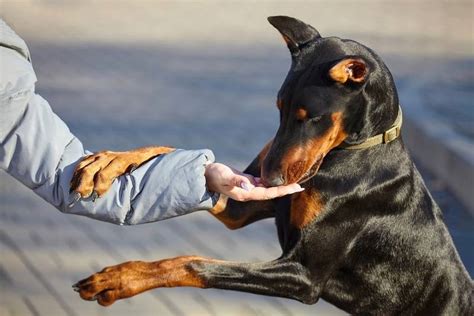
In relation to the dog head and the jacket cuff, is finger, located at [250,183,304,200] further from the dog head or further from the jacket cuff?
the jacket cuff

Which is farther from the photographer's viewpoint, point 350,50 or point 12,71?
point 350,50

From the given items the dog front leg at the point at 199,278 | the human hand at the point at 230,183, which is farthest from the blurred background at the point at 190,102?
the human hand at the point at 230,183

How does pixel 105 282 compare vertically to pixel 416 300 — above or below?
above

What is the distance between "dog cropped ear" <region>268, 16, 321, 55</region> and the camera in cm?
453

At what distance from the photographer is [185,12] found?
44.0 ft

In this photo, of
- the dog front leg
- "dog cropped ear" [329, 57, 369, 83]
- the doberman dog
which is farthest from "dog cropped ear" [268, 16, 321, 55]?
the dog front leg

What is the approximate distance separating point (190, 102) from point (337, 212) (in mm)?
5665

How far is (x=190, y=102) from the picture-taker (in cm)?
1011

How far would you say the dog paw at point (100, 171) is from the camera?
3922 mm

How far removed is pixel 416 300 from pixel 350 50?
1.05 metres

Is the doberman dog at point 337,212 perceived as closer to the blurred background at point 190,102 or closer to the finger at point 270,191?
the finger at point 270,191

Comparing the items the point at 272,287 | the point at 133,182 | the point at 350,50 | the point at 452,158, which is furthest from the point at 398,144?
the point at 452,158

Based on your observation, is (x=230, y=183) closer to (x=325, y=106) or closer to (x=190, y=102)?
(x=325, y=106)

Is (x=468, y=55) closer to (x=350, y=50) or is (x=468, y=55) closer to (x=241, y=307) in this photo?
(x=241, y=307)
